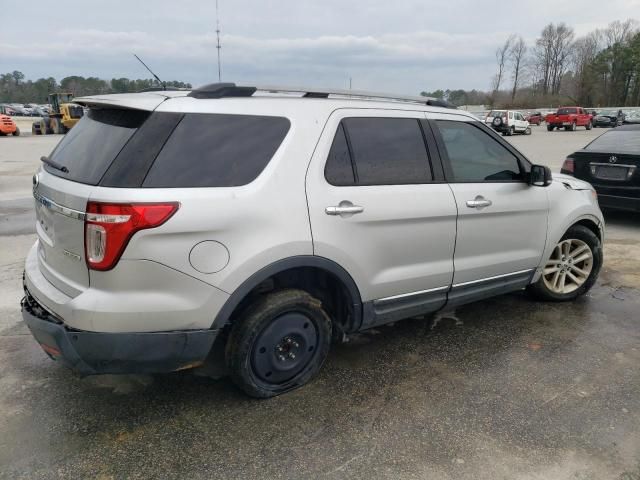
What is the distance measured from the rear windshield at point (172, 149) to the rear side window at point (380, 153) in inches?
15.6

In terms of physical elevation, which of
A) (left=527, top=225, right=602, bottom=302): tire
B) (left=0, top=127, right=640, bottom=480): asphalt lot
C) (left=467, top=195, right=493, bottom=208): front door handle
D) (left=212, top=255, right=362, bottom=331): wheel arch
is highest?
(left=467, top=195, right=493, bottom=208): front door handle

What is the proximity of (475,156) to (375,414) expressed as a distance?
2006 mm

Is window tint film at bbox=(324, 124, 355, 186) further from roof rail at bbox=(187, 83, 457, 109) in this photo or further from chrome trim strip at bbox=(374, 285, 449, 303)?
chrome trim strip at bbox=(374, 285, 449, 303)

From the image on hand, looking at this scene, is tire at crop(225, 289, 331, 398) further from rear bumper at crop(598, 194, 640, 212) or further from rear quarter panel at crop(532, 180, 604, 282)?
rear bumper at crop(598, 194, 640, 212)

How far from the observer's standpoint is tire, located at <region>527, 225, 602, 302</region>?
4.44m

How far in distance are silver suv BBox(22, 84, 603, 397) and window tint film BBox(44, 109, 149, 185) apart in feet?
0.04

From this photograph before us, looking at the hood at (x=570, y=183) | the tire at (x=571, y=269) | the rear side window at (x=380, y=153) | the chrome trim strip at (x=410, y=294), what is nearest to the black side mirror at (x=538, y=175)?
the hood at (x=570, y=183)

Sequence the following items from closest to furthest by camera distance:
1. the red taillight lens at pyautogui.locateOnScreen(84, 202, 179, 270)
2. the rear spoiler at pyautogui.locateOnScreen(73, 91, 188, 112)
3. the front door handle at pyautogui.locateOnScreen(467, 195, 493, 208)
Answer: the red taillight lens at pyautogui.locateOnScreen(84, 202, 179, 270) → the rear spoiler at pyautogui.locateOnScreen(73, 91, 188, 112) → the front door handle at pyautogui.locateOnScreen(467, 195, 493, 208)

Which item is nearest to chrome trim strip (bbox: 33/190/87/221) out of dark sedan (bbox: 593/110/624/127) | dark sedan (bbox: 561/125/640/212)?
dark sedan (bbox: 561/125/640/212)

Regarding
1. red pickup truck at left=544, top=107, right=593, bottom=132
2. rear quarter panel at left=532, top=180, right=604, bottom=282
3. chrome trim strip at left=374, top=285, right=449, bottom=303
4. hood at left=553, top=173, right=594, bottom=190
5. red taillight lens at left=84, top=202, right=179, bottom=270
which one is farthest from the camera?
red pickup truck at left=544, top=107, right=593, bottom=132

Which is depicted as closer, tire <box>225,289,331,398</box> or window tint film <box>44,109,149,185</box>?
window tint film <box>44,109,149,185</box>

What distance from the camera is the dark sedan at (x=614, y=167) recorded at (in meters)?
6.92

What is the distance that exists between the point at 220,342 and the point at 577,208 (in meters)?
3.25

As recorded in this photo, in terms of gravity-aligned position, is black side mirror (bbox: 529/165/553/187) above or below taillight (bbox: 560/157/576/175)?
above
